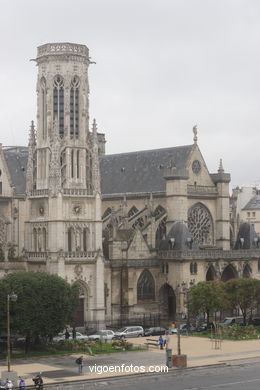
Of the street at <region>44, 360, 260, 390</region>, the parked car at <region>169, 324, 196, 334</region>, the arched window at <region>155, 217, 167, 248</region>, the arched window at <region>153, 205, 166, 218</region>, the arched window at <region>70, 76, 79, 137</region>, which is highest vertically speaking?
the arched window at <region>70, 76, 79, 137</region>

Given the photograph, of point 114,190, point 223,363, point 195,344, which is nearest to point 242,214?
point 114,190

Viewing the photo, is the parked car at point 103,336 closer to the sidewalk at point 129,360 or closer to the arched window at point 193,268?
the sidewalk at point 129,360

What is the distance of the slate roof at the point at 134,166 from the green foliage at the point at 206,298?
69.3 ft

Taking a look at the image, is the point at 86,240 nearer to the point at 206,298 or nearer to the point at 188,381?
the point at 206,298

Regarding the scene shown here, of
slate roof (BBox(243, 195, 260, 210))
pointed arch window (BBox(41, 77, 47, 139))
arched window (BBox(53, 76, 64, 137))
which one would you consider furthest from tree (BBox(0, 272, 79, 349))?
slate roof (BBox(243, 195, 260, 210))

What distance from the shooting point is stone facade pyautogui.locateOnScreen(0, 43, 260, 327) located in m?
96.2

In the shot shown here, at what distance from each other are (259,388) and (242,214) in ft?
372

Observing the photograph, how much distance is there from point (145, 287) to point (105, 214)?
47.0 ft

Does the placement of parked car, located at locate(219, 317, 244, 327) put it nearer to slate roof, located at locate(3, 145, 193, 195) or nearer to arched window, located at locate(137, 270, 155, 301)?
arched window, located at locate(137, 270, 155, 301)

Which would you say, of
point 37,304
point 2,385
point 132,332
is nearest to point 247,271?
point 132,332

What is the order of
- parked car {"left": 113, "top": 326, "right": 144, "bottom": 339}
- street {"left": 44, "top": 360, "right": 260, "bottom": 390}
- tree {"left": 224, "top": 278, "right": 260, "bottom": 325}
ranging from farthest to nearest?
tree {"left": 224, "top": 278, "right": 260, "bottom": 325} → parked car {"left": 113, "top": 326, "right": 144, "bottom": 339} → street {"left": 44, "top": 360, "right": 260, "bottom": 390}

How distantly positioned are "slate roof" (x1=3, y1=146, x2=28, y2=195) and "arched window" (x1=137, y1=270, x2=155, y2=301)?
17330mm

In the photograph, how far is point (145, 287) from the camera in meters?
106

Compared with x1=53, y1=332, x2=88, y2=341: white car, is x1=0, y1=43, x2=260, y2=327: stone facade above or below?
above
